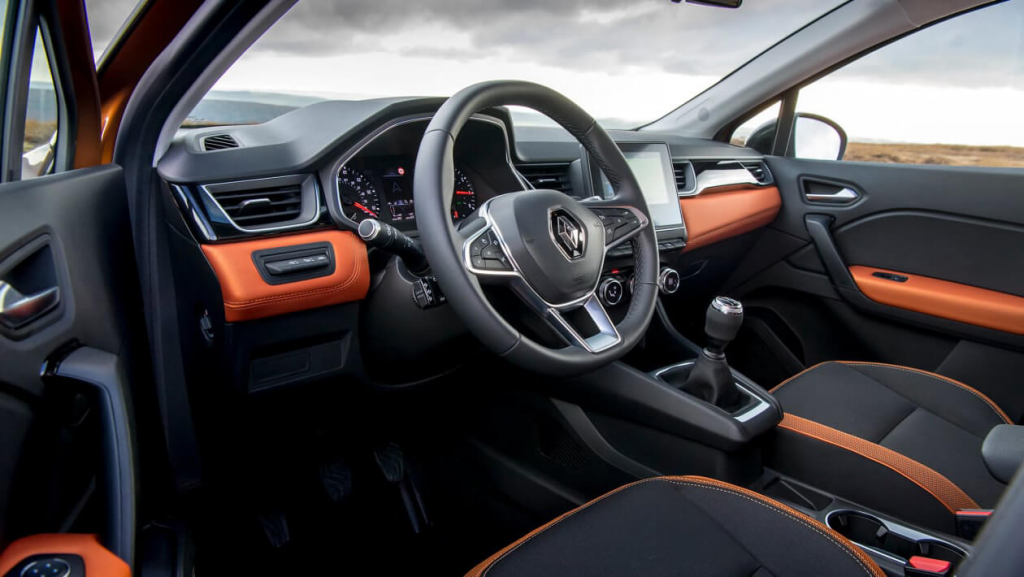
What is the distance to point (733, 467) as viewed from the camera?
1472 mm

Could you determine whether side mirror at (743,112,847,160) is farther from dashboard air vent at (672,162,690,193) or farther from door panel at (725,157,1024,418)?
dashboard air vent at (672,162,690,193)

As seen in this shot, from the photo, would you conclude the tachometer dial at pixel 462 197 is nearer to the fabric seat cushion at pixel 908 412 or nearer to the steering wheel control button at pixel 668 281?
the steering wheel control button at pixel 668 281

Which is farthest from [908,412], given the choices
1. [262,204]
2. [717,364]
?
[262,204]

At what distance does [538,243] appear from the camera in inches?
48.4

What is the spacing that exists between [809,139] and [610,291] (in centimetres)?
160

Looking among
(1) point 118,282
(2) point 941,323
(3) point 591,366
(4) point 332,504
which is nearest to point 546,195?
(3) point 591,366

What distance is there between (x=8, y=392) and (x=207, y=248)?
569mm

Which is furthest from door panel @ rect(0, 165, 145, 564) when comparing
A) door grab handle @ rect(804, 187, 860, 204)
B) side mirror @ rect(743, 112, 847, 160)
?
side mirror @ rect(743, 112, 847, 160)

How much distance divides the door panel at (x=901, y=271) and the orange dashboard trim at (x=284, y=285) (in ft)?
6.01

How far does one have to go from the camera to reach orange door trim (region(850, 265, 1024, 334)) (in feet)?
6.47

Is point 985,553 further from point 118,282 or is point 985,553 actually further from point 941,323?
point 941,323

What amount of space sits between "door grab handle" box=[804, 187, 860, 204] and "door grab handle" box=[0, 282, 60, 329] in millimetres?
2524

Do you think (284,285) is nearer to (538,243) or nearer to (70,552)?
(538,243)

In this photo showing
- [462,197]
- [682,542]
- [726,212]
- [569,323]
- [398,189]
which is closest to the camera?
[682,542]
